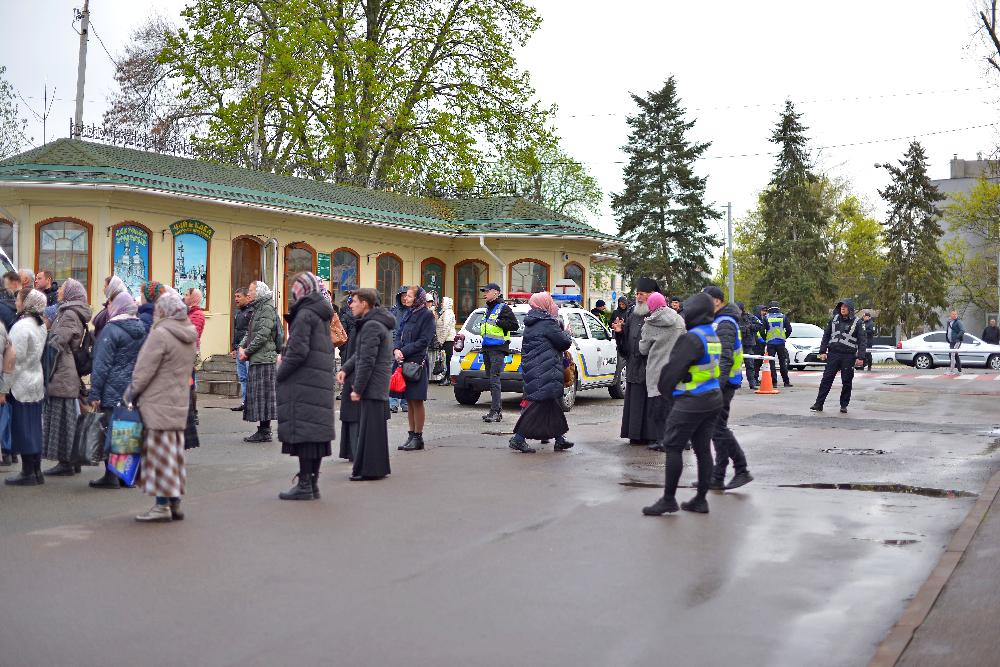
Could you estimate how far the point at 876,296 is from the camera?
65.2 m

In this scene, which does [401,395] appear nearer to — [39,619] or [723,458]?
[723,458]

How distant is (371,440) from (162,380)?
2.64 metres

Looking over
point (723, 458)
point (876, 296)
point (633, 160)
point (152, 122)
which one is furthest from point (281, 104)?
point (876, 296)

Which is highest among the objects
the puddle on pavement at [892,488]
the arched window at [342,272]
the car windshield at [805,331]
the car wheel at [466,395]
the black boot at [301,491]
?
the arched window at [342,272]

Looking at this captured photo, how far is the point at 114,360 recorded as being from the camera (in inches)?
384

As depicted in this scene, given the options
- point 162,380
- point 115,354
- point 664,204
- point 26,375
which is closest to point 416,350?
point 115,354

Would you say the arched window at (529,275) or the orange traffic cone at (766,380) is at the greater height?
the arched window at (529,275)

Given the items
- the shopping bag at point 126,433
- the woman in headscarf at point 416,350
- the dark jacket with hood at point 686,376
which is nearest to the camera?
the shopping bag at point 126,433

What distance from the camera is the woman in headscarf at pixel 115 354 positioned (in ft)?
31.7

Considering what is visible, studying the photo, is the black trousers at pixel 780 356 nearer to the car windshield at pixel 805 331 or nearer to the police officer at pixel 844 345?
the police officer at pixel 844 345

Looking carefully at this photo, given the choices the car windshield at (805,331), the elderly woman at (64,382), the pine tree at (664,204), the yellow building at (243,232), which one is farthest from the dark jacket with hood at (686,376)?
the pine tree at (664,204)

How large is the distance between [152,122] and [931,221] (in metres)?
43.0

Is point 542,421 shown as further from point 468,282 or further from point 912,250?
point 912,250

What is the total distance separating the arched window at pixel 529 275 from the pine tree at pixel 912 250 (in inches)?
1529
